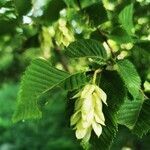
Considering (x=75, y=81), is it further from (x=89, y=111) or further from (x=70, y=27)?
(x=70, y=27)

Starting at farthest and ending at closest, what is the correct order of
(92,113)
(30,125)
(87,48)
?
(30,125) → (87,48) → (92,113)

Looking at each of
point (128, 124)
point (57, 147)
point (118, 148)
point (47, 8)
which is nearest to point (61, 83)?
point (128, 124)

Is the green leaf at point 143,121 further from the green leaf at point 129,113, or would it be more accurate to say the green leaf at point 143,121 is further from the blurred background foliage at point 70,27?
the blurred background foliage at point 70,27

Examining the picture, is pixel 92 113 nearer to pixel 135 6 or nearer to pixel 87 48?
pixel 87 48

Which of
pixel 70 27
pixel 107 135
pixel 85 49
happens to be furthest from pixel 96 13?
pixel 107 135

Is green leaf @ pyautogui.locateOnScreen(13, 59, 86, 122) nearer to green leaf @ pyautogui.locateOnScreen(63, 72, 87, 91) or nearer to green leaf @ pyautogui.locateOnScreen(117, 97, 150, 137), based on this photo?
green leaf @ pyautogui.locateOnScreen(63, 72, 87, 91)

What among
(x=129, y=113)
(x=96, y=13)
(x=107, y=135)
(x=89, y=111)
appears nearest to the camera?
(x=89, y=111)

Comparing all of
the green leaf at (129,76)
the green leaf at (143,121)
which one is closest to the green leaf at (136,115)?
the green leaf at (143,121)
